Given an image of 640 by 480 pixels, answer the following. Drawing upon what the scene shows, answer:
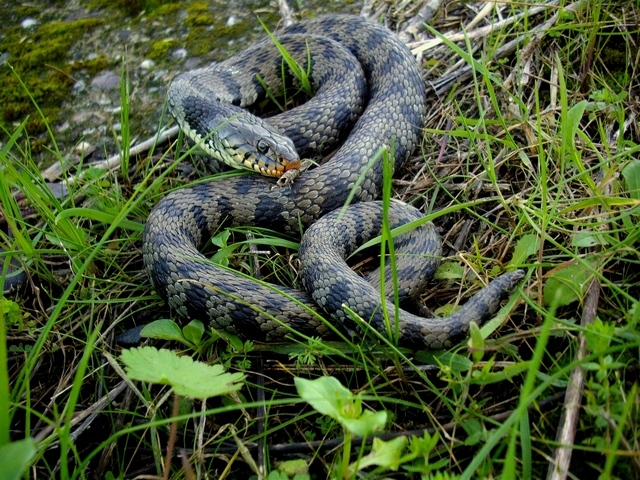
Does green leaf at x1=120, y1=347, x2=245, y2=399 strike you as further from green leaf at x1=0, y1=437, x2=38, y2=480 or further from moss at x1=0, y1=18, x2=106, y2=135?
moss at x1=0, y1=18, x2=106, y2=135

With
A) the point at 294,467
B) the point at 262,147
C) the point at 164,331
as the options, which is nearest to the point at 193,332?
the point at 164,331

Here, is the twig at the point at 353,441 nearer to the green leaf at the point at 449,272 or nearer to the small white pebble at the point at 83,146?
the green leaf at the point at 449,272

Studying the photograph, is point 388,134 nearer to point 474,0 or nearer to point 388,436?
point 474,0

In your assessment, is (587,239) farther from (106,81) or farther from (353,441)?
(106,81)

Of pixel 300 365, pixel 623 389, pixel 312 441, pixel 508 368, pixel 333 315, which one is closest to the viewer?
pixel 623 389

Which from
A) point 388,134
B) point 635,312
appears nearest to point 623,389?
point 635,312

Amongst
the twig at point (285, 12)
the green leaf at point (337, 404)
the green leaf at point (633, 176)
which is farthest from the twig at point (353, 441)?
the twig at point (285, 12)

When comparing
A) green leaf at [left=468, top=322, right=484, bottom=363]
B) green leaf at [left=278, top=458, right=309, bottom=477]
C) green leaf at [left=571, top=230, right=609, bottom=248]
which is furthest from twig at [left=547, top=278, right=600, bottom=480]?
green leaf at [left=278, top=458, right=309, bottom=477]
